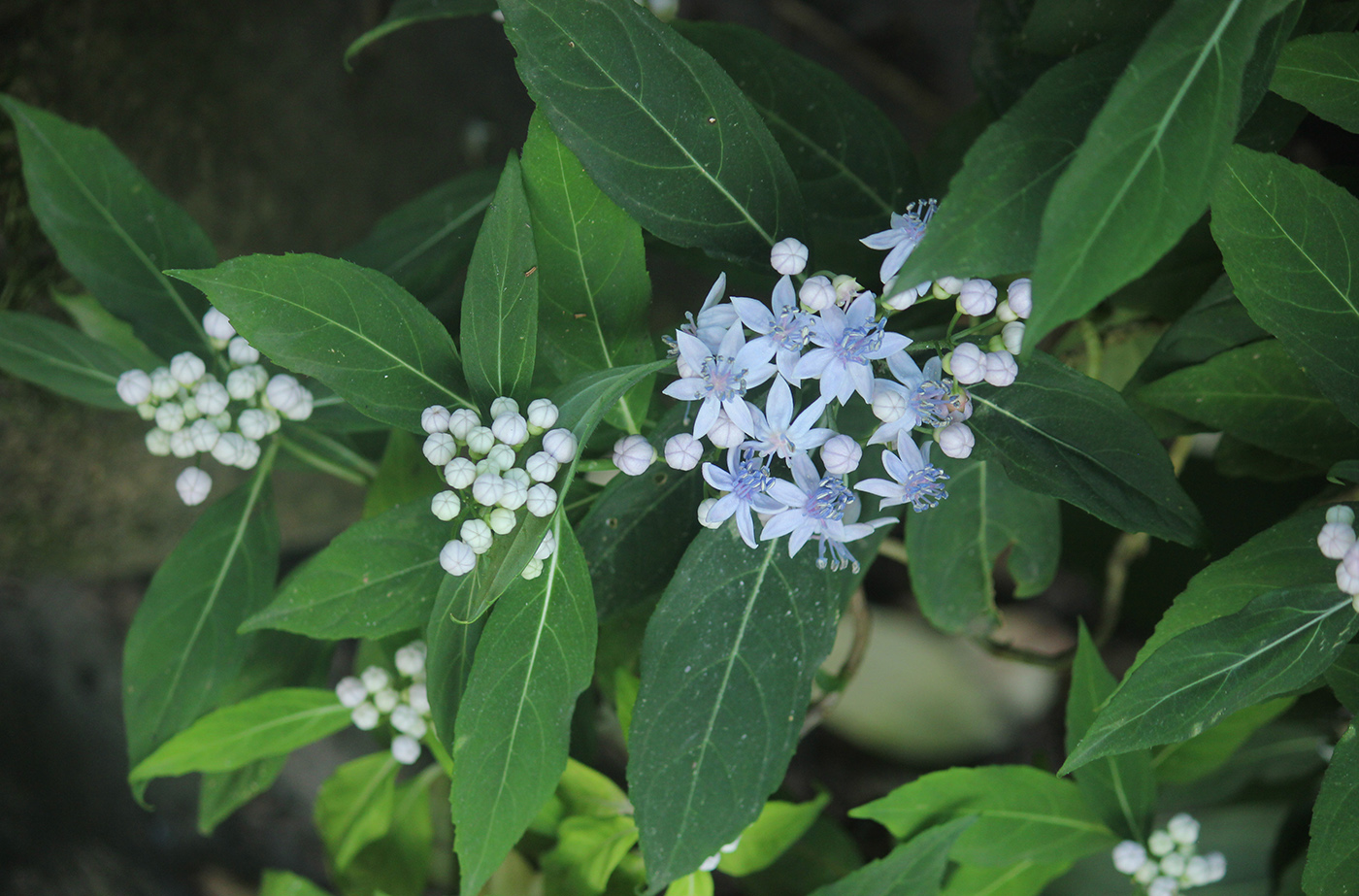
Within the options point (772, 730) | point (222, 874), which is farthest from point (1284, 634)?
point (222, 874)

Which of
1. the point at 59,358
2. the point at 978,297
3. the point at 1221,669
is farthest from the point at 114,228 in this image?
the point at 1221,669

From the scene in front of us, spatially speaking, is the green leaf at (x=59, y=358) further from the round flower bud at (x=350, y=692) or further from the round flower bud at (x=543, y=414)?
the round flower bud at (x=543, y=414)

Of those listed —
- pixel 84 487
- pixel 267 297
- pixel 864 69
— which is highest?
pixel 267 297

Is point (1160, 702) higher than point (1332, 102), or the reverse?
point (1332, 102)

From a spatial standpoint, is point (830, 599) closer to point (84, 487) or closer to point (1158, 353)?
point (1158, 353)

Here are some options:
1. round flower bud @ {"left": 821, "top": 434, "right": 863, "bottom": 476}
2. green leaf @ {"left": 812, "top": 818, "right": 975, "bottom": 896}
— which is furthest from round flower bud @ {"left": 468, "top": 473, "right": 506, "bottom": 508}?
green leaf @ {"left": 812, "top": 818, "right": 975, "bottom": 896}

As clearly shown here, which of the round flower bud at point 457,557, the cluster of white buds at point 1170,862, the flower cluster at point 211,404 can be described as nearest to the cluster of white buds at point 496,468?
→ the round flower bud at point 457,557

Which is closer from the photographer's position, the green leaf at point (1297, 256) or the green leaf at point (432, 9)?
the green leaf at point (1297, 256)

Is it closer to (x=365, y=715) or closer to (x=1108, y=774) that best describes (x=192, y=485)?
(x=365, y=715)
